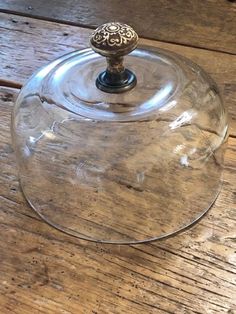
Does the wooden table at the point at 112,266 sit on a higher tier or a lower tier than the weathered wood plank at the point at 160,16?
lower

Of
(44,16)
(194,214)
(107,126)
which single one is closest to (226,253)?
(194,214)

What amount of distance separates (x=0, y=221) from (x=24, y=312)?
0.13 metres

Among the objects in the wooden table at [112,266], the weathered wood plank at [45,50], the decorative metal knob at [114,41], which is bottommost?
the wooden table at [112,266]

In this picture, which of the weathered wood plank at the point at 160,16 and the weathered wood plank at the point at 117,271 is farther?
the weathered wood plank at the point at 160,16

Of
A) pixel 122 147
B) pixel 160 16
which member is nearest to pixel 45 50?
pixel 160 16

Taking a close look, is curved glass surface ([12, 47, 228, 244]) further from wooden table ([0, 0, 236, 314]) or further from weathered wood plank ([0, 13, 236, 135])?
weathered wood plank ([0, 13, 236, 135])

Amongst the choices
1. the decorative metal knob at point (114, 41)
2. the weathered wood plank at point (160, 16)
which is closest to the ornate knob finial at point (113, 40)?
the decorative metal knob at point (114, 41)

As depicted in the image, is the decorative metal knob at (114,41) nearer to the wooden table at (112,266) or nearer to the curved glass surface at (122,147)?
the curved glass surface at (122,147)

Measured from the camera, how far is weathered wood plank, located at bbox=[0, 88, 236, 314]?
22.4 inches

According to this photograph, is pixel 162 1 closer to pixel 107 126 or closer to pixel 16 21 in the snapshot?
pixel 16 21

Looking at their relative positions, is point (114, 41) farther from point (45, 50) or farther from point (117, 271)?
point (45, 50)

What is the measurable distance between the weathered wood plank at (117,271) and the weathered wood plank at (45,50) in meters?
0.24

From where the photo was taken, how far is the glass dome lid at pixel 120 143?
0.64m

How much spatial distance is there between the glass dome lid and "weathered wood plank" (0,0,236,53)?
0.27 m
